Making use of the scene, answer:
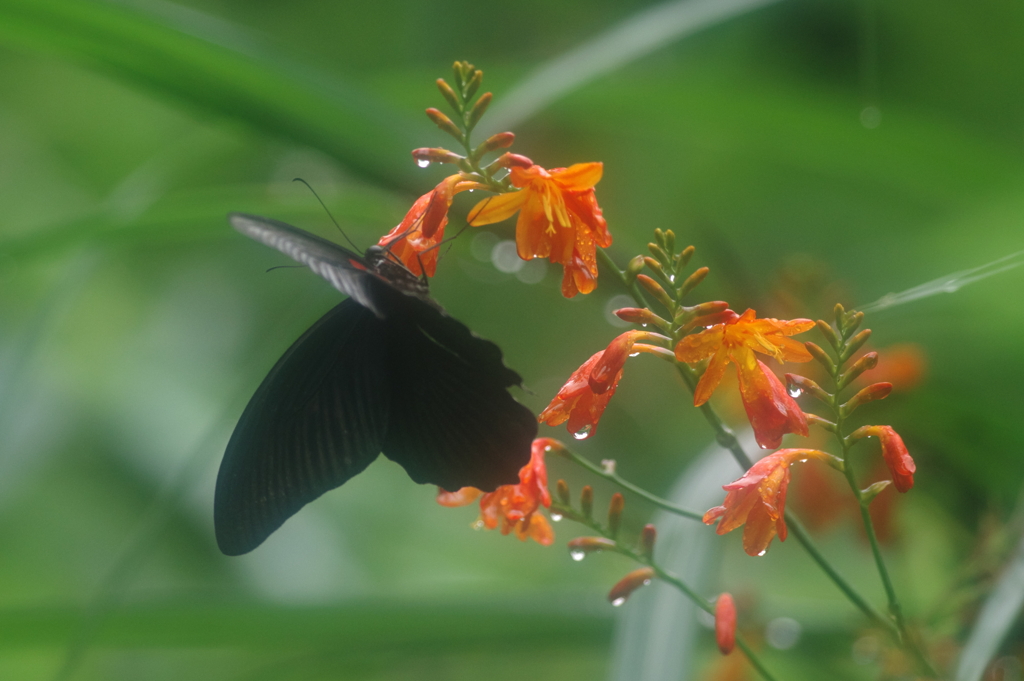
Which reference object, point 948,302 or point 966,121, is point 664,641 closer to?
point 948,302

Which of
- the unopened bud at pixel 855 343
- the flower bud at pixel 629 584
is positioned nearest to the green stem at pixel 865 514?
the unopened bud at pixel 855 343

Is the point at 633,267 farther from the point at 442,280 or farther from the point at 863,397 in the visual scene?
the point at 442,280

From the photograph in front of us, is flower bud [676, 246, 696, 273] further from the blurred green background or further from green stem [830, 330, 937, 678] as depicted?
the blurred green background

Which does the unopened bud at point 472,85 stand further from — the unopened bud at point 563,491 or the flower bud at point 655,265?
the unopened bud at point 563,491

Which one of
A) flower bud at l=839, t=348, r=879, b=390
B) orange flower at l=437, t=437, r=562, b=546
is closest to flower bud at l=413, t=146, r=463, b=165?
orange flower at l=437, t=437, r=562, b=546

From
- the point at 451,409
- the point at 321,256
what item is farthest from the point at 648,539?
the point at 321,256

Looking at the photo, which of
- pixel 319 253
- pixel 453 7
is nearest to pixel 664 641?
pixel 319 253
